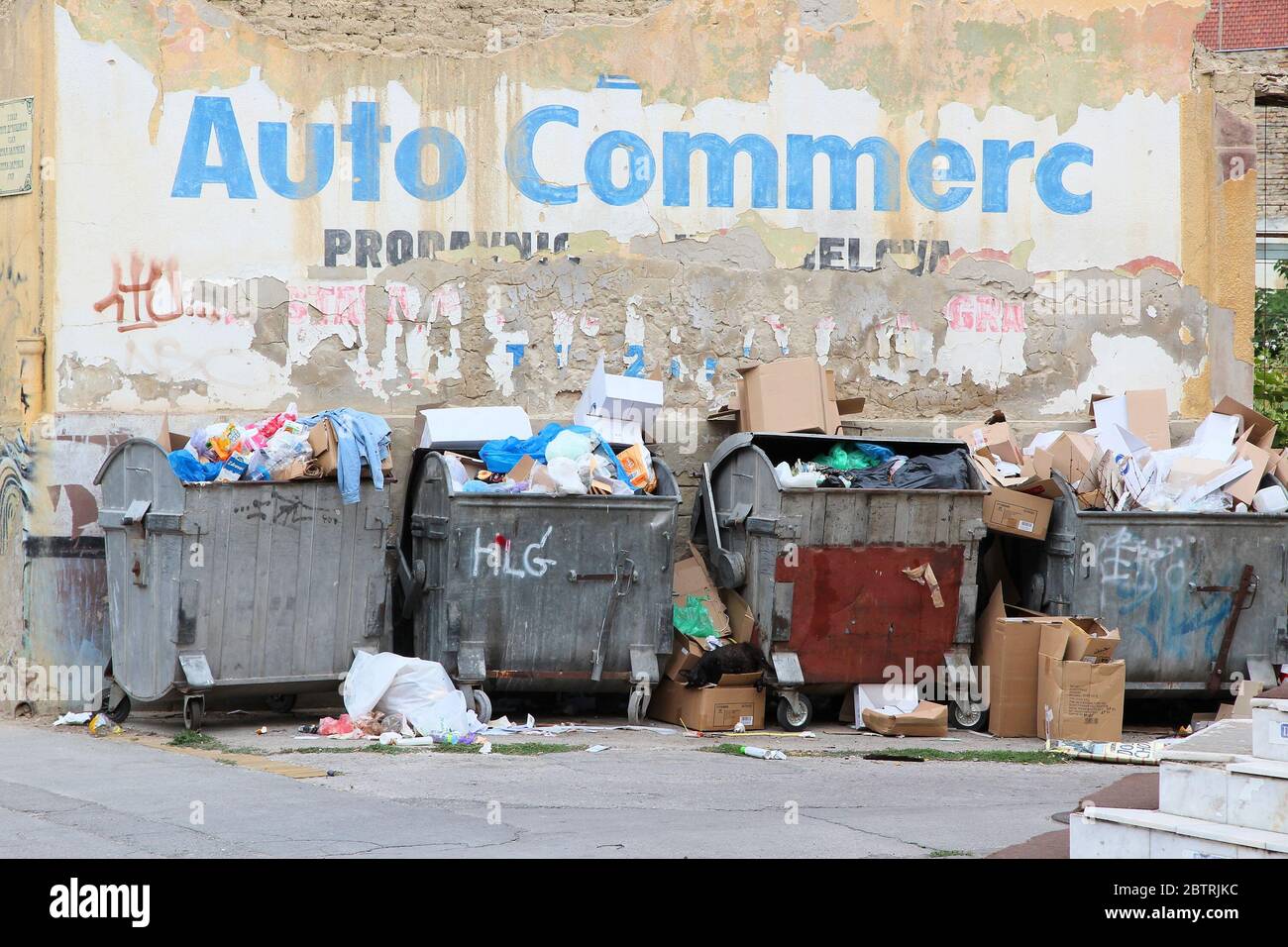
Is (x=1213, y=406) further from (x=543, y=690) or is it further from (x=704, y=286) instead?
(x=543, y=690)

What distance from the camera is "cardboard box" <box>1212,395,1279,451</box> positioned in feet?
33.0

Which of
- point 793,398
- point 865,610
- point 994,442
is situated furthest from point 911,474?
point 994,442

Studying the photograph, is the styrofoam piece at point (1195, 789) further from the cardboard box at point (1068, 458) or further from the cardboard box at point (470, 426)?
the cardboard box at point (470, 426)

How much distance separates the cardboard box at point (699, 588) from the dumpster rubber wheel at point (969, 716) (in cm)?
141

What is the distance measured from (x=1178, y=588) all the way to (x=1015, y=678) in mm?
1148

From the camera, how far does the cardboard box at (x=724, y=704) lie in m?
8.77

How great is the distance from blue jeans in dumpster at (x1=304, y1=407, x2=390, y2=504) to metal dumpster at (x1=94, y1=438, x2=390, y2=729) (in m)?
0.11

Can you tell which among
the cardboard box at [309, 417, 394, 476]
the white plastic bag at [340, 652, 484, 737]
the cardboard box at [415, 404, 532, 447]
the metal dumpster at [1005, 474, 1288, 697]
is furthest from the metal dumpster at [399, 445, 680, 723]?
the metal dumpster at [1005, 474, 1288, 697]

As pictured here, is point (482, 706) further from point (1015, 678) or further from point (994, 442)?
point (994, 442)

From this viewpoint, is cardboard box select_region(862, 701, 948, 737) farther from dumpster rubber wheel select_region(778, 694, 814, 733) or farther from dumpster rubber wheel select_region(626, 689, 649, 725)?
dumpster rubber wheel select_region(626, 689, 649, 725)

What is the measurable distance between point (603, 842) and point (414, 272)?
548cm

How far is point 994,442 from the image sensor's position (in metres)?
10.0

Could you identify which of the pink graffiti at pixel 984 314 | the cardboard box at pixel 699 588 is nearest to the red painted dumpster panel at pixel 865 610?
the cardboard box at pixel 699 588
